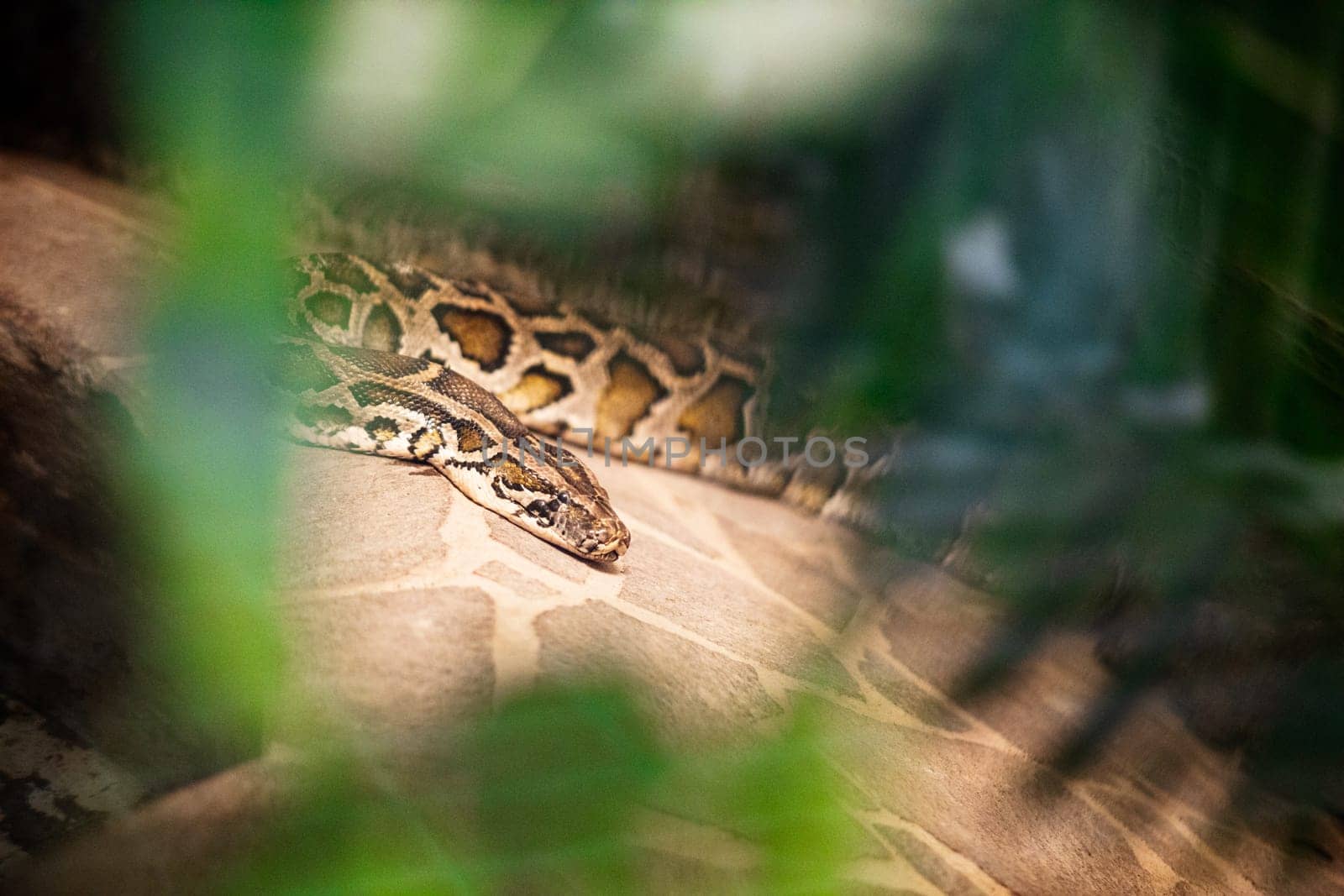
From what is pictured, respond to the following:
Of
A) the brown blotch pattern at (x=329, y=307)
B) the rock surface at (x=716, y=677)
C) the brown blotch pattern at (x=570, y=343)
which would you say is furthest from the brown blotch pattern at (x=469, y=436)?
the brown blotch pattern at (x=570, y=343)

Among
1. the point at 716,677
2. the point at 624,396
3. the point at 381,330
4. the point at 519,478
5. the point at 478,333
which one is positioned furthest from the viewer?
the point at 624,396

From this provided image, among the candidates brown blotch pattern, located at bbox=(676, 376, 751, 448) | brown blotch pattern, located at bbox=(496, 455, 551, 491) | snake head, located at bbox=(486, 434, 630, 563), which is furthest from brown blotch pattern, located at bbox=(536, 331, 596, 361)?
brown blotch pattern, located at bbox=(496, 455, 551, 491)

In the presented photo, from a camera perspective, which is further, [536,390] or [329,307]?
[536,390]

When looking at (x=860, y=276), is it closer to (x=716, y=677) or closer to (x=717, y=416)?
(x=716, y=677)

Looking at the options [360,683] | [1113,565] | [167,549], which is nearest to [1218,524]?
[1113,565]

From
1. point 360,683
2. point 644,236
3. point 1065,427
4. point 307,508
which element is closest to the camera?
point 360,683

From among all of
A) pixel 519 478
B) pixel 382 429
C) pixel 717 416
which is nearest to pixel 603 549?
pixel 519 478

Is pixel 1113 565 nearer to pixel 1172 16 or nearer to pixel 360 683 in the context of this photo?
pixel 1172 16
